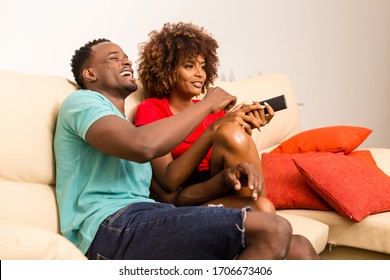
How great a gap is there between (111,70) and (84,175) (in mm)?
364

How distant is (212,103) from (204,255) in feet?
1.76

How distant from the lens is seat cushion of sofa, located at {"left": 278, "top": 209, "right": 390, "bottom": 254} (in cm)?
194

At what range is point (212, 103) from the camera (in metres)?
1.65

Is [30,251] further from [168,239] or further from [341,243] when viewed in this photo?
[341,243]

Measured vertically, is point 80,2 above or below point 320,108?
above

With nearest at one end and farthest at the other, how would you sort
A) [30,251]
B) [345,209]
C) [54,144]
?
[30,251]
[54,144]
[345,209]

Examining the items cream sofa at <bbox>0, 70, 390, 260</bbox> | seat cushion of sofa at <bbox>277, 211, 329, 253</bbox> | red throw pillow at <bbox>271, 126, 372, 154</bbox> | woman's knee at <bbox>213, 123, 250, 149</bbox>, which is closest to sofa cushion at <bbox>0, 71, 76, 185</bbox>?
cream sofa at <bbox>0, 70, 390, 260</bbox>

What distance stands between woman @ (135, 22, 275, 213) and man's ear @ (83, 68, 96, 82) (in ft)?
0.83

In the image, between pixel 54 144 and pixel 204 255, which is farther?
pixel 54 144

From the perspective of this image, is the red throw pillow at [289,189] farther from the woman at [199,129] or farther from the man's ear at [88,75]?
the man's ear at [88,75]

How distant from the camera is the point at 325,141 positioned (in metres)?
2.57

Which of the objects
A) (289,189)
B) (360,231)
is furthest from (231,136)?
(360,231)
